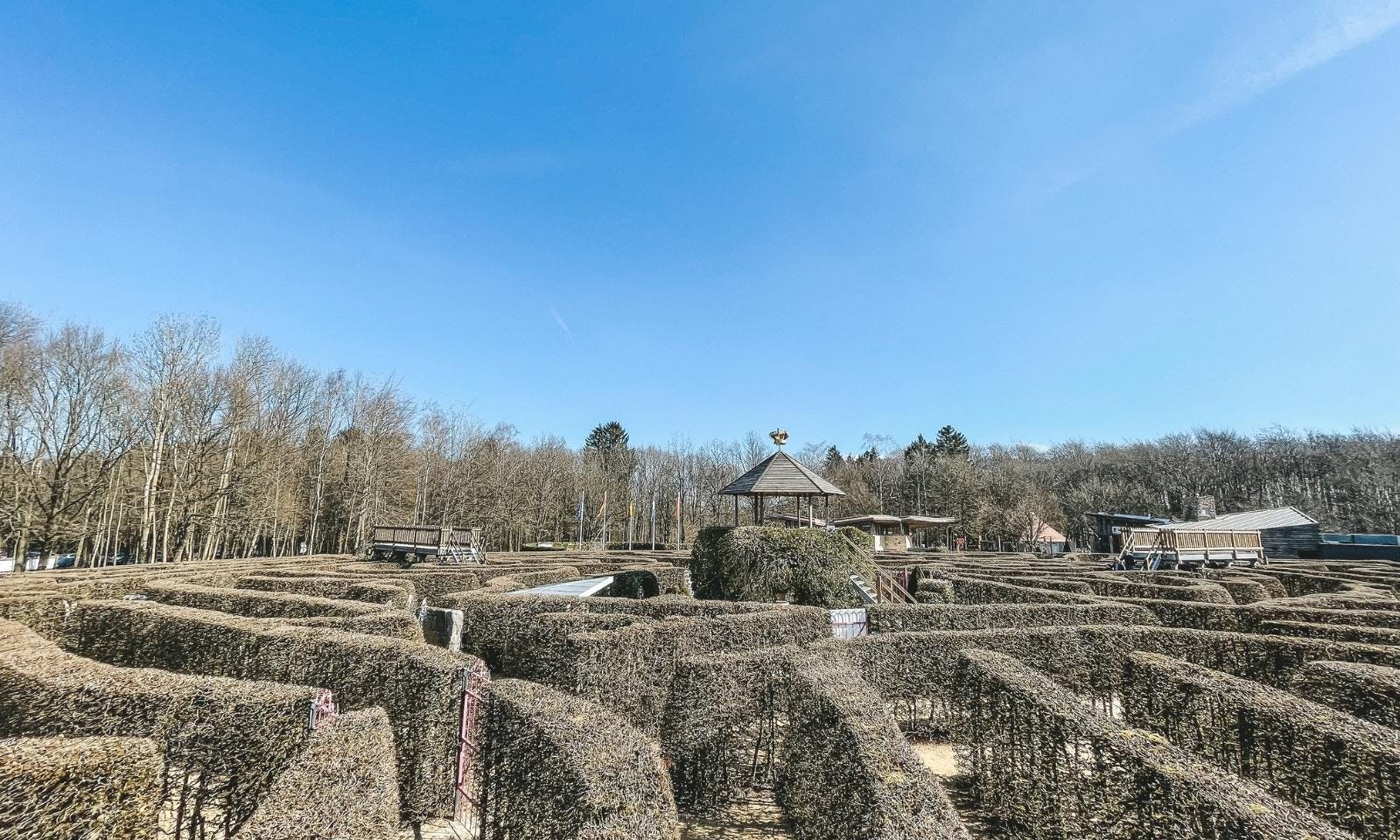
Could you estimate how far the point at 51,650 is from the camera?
22.6ft

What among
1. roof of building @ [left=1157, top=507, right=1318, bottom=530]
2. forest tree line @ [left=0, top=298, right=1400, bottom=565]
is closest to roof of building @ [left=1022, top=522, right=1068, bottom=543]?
forest tree line @ [left=0, top=298, right=1400, bottom=565]

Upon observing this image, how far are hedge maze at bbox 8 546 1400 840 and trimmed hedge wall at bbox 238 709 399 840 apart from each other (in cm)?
2

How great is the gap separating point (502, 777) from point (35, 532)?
108ft

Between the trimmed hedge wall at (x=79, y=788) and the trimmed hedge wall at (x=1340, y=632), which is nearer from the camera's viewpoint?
the trimmed hedge wall at (x=79, y=788)

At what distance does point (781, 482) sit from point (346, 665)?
1287 centimetres

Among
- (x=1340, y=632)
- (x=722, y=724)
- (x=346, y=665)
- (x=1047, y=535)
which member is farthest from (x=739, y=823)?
(x=1047, y=535)

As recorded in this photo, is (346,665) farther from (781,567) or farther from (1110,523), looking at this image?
(1110,523)

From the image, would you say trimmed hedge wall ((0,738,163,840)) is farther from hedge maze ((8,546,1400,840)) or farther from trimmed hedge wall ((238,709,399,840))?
trimmed hedge wall ((238,709,399,840))

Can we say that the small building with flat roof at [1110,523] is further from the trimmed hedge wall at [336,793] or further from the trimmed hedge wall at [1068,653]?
the trimmed hedge wall at [336,793]

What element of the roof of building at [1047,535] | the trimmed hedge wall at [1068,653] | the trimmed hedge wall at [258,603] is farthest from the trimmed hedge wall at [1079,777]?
the roof of building at [1047,535]

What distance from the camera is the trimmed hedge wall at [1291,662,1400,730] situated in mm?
5684

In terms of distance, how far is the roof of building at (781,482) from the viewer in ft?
56.8

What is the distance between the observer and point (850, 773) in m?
3.98

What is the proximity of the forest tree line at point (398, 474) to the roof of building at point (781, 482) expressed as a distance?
80.1 ft
